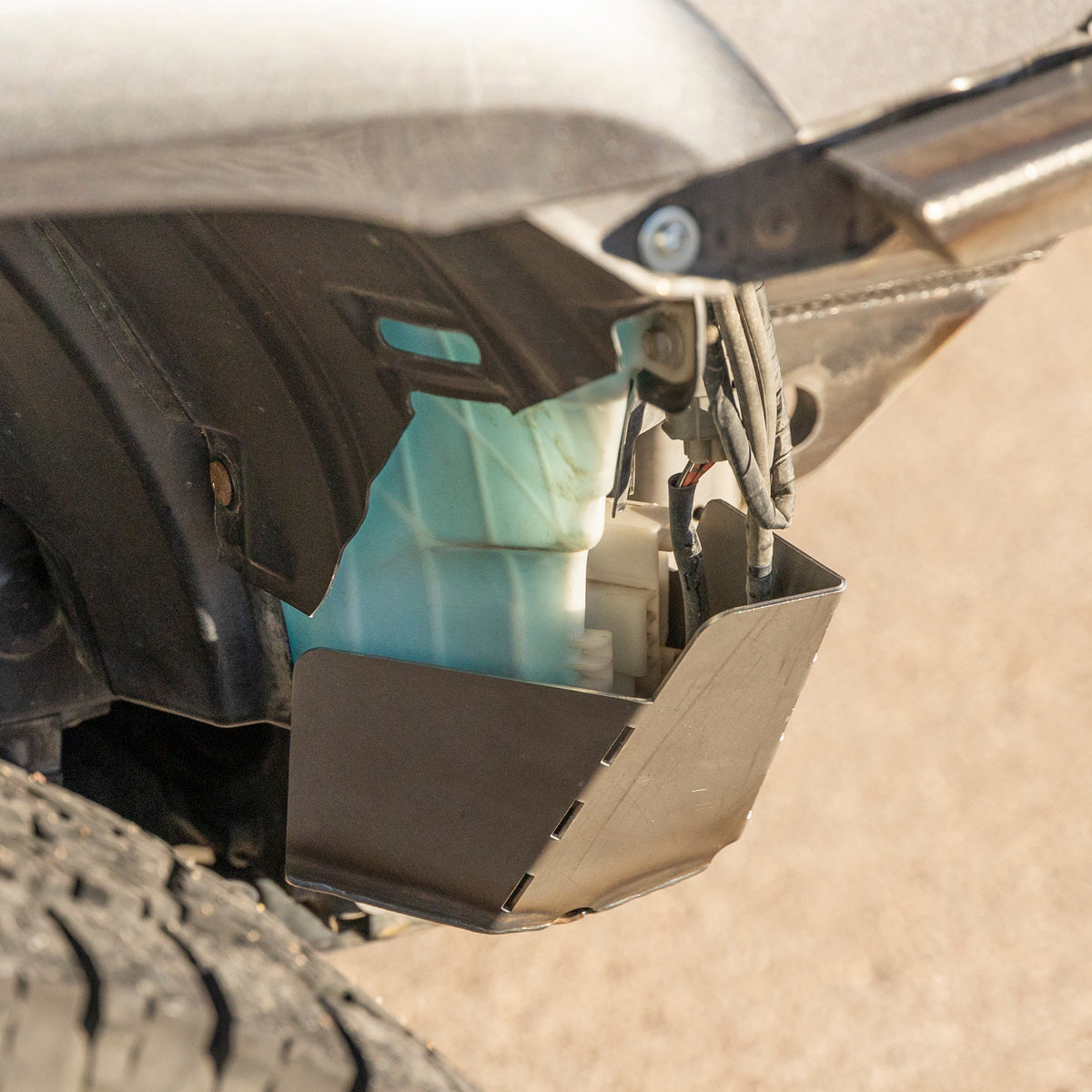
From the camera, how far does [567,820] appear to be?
125cm

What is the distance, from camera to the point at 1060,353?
14.4ft

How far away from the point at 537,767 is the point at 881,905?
1.44 metres

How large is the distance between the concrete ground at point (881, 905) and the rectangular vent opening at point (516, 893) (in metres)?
0.96

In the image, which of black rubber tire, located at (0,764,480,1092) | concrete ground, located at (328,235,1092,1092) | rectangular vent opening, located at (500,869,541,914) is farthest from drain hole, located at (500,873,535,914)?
concrete ground, located at (328,235,1092,1092)

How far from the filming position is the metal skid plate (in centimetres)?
121

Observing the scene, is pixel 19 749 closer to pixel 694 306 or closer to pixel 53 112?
pixel 53 112

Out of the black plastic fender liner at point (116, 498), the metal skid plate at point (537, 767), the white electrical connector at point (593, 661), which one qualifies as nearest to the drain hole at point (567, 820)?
the metal skid plate at point (537, 767)

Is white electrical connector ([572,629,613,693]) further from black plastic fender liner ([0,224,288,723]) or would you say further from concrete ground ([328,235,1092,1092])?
concrete ground ([328,235,1092,1092])

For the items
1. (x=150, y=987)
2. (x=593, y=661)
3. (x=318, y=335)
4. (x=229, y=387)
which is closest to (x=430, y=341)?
(x=318, y=335)

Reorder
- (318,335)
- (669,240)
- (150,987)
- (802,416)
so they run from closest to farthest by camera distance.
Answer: (669,240)
(150,987)
(318,335)
(802,416)

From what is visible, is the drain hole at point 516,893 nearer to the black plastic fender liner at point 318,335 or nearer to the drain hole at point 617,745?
the drain hole at point 617,745

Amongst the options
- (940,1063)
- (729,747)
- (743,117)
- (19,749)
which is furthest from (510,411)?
(940,1063)

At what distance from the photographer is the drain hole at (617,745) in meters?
1.19

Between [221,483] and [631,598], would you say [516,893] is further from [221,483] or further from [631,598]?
[221,483]
